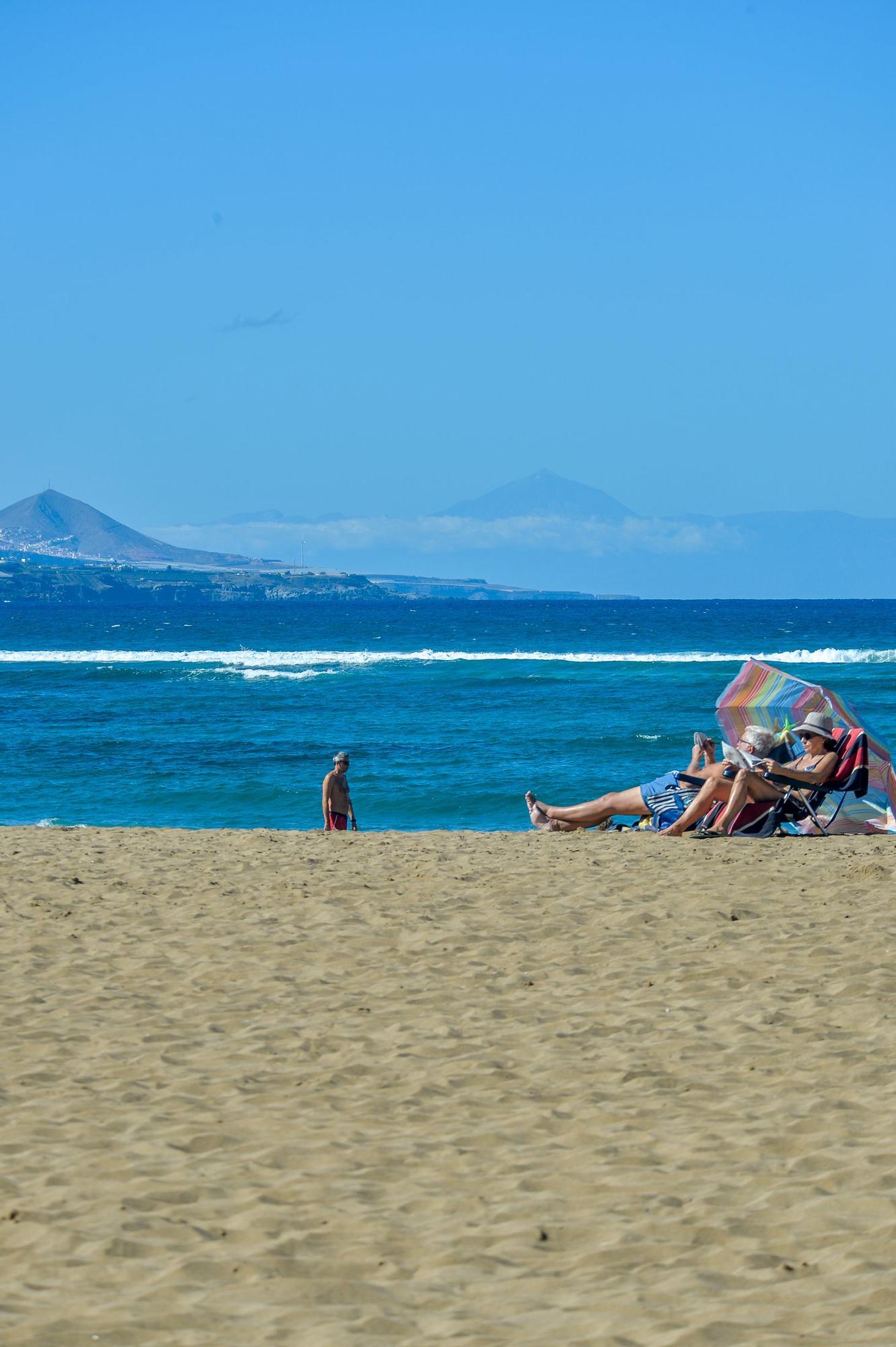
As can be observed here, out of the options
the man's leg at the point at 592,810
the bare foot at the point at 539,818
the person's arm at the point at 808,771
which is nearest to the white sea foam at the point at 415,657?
the bare foot at the point at 539,818

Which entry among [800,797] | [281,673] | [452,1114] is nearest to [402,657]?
[281,673]

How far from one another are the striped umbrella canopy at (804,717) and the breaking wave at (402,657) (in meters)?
30.4

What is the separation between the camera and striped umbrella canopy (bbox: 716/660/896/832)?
12000mm

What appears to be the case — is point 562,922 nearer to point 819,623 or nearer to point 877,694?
point 877,694

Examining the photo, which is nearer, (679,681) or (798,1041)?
(798,1041)

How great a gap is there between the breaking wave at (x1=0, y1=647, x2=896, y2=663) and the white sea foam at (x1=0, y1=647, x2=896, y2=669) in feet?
0.09

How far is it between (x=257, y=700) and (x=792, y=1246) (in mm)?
30156

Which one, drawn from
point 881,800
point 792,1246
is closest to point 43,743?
point 881,800

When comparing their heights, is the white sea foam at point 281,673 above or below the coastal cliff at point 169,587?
below

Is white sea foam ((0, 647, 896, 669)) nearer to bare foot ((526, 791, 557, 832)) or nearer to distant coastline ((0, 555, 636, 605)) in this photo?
bare foot ((526, 791, 557, 832))

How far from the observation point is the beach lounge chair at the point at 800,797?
11.2 metres

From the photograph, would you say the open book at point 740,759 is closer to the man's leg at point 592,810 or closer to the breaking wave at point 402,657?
the man's leg at point 592,810

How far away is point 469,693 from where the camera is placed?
3556 cm

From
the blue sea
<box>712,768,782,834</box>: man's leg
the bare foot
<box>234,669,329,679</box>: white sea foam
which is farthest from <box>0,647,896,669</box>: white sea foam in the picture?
<box>712,768,782,834</box>: man's leg
